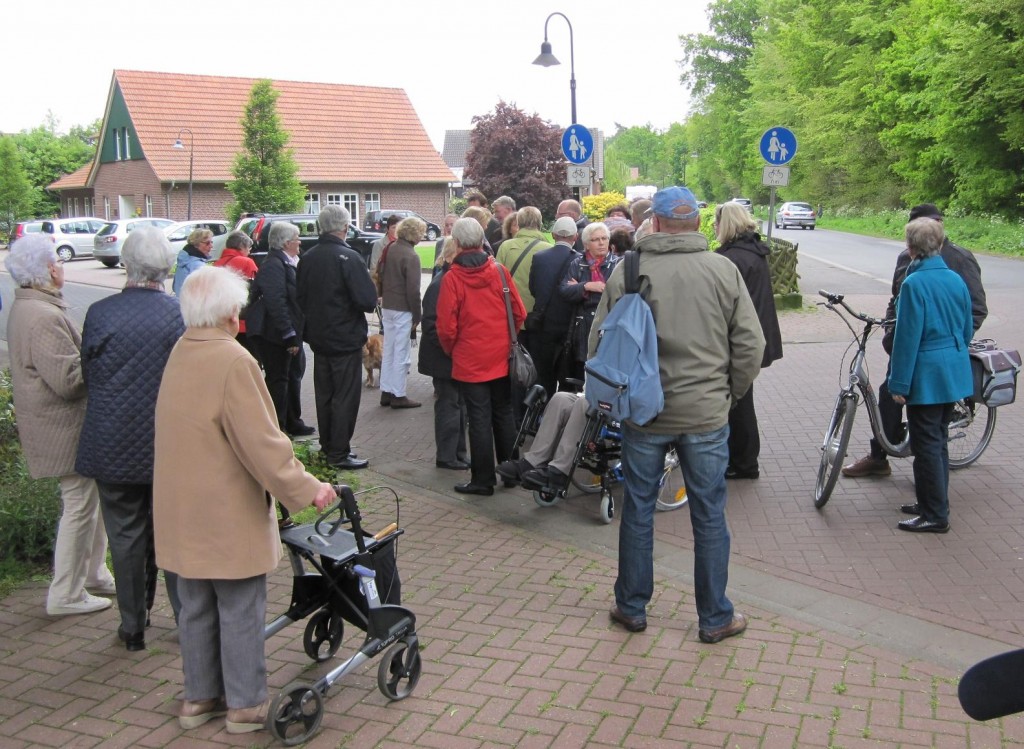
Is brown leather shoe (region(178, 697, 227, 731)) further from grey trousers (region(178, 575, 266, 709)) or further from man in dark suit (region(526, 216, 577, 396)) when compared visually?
man in dark suit (region(526, 216, 577, 396))

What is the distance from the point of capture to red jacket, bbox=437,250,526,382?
671 centimetres

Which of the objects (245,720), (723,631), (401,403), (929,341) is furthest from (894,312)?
(245,720)

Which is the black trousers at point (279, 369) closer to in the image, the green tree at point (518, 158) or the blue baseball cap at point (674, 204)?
the blue baseball cap at point (674, 204)

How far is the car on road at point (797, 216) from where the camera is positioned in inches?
1965

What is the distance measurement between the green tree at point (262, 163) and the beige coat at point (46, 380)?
33105 mm

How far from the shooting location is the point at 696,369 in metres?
4.37

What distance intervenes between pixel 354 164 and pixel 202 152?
7.13 m

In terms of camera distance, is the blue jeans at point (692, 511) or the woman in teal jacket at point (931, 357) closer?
the blue jeans at point (692, 511)

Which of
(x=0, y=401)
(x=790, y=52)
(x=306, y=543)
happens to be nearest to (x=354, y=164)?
(x=790, y=52)

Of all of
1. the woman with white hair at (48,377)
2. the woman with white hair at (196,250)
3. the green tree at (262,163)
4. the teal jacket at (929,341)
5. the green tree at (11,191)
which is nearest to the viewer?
the woman with white hair at (48,377)

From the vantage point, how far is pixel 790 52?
2189 inches

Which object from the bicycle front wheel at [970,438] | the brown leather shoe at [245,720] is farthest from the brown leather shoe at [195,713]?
the bicycle front wheel at [970,438]

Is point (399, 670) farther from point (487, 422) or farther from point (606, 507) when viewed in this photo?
point (487, 422)

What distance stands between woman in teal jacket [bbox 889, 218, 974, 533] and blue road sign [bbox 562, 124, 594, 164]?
32.5 feet
